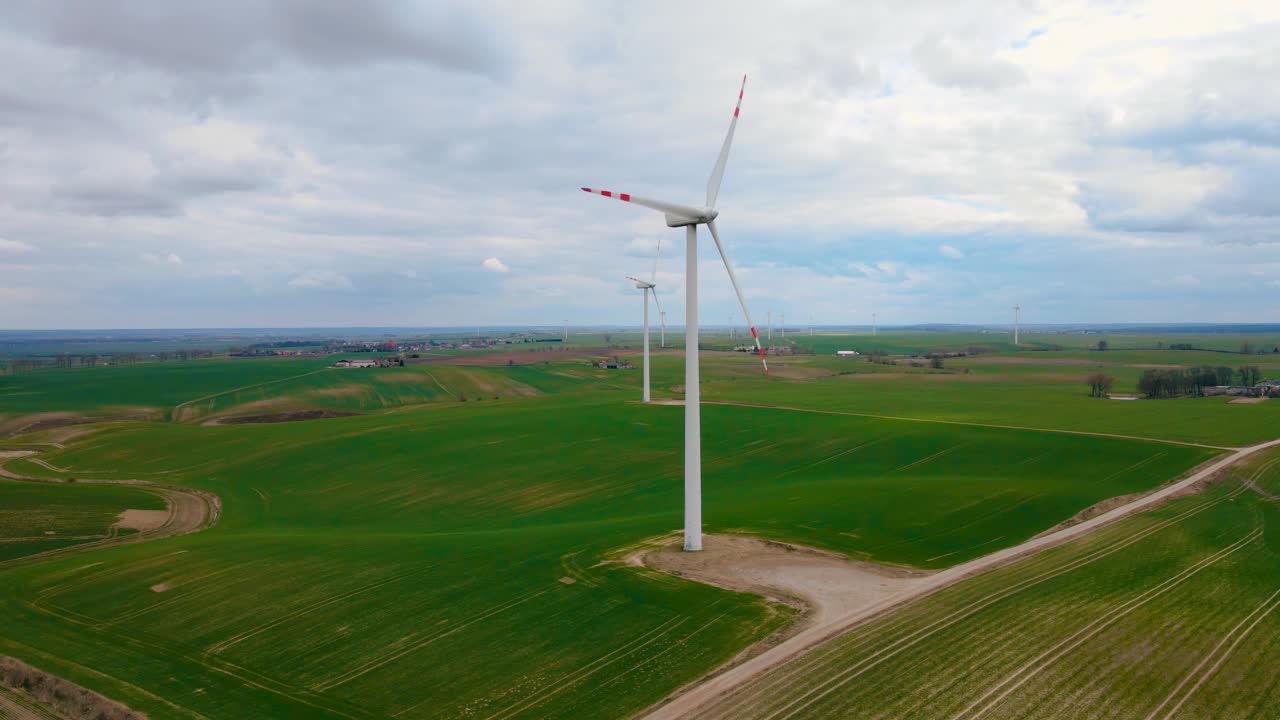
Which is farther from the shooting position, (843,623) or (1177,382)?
(1177,382)

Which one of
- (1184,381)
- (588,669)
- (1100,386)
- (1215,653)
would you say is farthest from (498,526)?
(1184,381)

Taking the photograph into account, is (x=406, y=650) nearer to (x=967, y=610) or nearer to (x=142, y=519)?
(x=967, y=610)

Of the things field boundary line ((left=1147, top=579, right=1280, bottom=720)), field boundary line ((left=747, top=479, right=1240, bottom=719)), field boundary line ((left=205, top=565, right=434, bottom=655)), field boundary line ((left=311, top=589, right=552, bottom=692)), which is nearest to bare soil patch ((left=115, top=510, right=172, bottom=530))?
field boundary line ((left=205, top=565, right=434, bottom=655))

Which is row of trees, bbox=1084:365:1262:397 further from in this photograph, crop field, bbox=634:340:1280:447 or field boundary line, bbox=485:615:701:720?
field boundary line, bbox=485:615:701:720

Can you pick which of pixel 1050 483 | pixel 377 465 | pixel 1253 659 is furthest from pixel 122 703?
pixel 1050 483

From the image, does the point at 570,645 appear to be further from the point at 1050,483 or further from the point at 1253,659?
the point at 1050,483

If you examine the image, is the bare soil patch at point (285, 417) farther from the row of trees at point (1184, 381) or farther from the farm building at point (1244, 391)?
the farm building at point (1244, 391)
